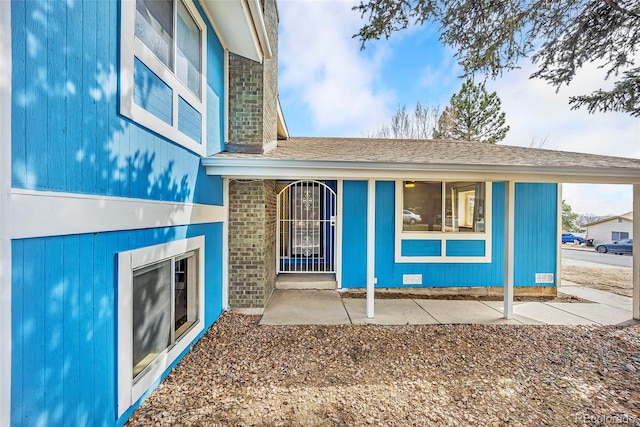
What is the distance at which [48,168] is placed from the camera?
1.79 m

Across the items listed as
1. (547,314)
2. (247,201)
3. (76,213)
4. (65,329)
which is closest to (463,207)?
(547,314)

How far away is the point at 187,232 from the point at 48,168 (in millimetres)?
2049

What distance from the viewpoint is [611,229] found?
31.0 meters

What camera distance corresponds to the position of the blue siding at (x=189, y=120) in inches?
142

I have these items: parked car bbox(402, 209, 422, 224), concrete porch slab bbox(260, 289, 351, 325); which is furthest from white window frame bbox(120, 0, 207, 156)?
parked car bbox(402, 209, 422, 224)

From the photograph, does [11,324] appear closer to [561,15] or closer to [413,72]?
[561,15]

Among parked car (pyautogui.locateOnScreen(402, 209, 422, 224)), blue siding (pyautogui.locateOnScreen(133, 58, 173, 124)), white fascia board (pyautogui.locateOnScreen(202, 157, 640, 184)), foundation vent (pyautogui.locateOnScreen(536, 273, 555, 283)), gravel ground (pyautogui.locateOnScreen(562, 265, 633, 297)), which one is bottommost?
gravel ground (pyautogui.locateOnScreen(562, 265, 633, 297))

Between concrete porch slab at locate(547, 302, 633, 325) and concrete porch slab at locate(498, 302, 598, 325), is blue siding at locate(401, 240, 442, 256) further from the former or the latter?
concrete porch slab at locate(547, 302, 633, 325)

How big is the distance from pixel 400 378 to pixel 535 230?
5.84 m

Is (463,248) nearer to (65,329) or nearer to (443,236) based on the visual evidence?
(443,236)

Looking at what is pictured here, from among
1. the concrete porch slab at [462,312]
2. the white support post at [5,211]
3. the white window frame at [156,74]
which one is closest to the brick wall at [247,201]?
the white window frame at [156,74]

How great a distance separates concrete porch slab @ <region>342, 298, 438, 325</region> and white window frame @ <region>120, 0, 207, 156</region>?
13.2 feet

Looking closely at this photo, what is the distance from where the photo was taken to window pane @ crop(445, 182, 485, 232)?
6.98m

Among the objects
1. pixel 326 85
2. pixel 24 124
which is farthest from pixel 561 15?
pixel 326 85
